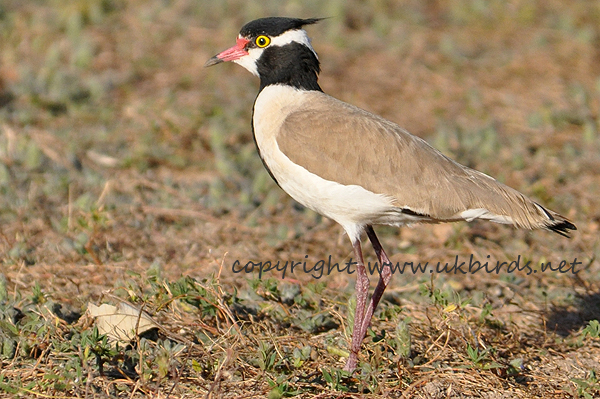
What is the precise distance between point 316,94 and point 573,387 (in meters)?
2.13

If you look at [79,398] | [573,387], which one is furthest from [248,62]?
[573,387]

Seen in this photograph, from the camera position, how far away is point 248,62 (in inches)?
188

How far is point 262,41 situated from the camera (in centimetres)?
469

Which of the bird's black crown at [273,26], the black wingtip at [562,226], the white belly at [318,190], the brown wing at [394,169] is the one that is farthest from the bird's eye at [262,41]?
the black wingtip at [562,226]

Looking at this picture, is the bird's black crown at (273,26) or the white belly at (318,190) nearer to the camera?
the white belly at (318,190)

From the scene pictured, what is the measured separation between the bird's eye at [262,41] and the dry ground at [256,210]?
4.41 ft

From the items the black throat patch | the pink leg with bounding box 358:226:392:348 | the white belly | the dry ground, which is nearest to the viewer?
the dry ground

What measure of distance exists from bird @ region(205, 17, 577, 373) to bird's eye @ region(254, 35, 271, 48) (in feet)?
1.76

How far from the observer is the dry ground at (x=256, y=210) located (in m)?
3.85

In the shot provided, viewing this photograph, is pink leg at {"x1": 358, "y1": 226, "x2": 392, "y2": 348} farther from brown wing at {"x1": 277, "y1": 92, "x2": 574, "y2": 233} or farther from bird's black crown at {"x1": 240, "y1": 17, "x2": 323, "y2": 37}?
bird's black crown at {"x1": 240, "y1": 17, "x2": 323, "y2": 37}

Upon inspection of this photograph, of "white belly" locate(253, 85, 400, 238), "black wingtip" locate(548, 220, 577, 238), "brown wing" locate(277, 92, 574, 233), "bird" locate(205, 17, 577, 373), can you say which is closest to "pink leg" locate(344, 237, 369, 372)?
"bird" locate(205, 17, 577, 373)

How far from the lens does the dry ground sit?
152 inches

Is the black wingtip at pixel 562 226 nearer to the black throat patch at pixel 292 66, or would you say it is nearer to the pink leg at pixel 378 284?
the pink leg at pixel 378 284

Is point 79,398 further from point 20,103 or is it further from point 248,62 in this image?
point 20,103
